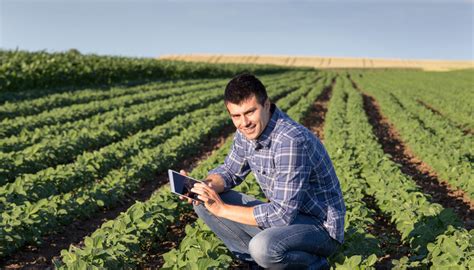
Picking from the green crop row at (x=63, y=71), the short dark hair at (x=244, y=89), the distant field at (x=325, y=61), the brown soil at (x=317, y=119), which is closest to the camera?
the short dark hair at (x=244, y=89)

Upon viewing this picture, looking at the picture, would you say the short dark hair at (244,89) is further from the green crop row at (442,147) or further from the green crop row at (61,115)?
the green crop row at (61,115)

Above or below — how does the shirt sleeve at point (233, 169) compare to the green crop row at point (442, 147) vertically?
above

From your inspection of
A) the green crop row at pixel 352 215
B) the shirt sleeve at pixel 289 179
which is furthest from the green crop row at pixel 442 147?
the shirt sleeve at pixel 289 179

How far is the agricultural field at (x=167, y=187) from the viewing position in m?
4.86

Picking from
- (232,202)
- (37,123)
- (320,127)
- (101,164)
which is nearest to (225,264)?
(232,202)

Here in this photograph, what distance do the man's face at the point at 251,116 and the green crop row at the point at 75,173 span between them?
3.69 metres

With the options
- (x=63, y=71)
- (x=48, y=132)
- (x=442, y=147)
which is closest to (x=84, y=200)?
(x=48, y=132)

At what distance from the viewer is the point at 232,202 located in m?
4.84

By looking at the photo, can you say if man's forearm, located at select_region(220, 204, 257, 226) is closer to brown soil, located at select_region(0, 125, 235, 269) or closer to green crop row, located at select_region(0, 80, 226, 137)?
brown soil, located at select_region(0, 125, 235, 269)

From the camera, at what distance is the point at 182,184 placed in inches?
173

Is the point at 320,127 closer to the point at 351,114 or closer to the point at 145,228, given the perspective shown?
the point at 351,114

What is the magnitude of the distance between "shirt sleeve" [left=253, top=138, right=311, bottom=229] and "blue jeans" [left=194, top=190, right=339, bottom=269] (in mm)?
149

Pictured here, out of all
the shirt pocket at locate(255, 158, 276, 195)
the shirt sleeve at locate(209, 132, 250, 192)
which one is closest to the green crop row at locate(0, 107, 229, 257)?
the shirt sleeve at locate(209, 132, 250, 192)

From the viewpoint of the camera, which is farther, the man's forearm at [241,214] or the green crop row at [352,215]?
the green crop row at [352,215]
